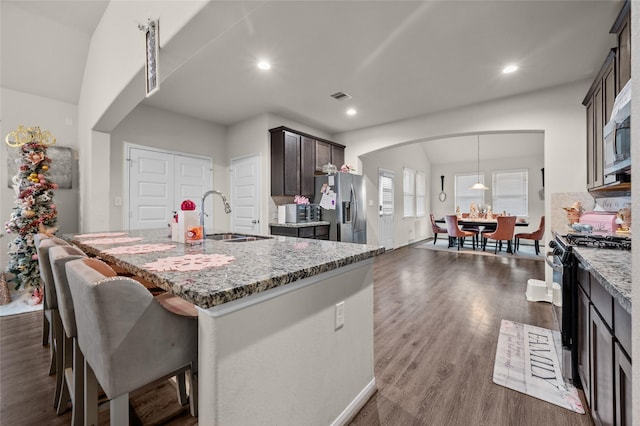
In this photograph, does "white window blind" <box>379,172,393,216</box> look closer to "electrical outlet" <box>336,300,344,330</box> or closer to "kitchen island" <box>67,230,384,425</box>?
"kitchen island" <box>67,230,384,425</box>

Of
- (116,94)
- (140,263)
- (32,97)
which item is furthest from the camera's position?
(32,97)

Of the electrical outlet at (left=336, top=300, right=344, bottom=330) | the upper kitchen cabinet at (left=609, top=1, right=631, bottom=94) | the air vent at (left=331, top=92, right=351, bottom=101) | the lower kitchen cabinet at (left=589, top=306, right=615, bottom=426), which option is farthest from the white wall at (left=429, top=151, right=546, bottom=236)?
the electrical outlet at (left=336, top=300, right=344, bottom=330)

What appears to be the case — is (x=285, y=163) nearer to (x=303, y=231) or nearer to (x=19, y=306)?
(x=303, y=231)

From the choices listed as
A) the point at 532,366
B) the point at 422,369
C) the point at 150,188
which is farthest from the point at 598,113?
the point at 150,188

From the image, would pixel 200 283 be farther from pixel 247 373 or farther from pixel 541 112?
pixel 541 112

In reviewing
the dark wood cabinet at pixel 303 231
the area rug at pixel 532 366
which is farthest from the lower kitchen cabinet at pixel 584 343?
the dark wood cabinet at pixel 303 231

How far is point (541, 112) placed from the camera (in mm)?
3514

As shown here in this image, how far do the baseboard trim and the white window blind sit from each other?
208 inches

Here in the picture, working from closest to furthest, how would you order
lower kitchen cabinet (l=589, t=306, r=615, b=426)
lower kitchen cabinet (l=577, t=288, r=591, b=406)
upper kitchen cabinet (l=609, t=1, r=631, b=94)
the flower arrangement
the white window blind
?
lower kitchen cabinet (l=589, t=306, r=615, b=426) → lower kitchen cabinet (l=577, t=288, r=591, b=406) → upper kitchen cabinet (l=609, t=1, r=631, b=94) → the flower arrangement → the white window blind

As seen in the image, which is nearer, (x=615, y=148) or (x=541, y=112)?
(x=615, y=148)

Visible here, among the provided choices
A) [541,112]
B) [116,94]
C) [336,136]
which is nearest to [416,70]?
[541,112]

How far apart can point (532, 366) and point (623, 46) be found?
94.0 inches

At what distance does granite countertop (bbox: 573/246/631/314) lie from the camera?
2.64 ft

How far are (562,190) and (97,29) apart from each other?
19.9ft
